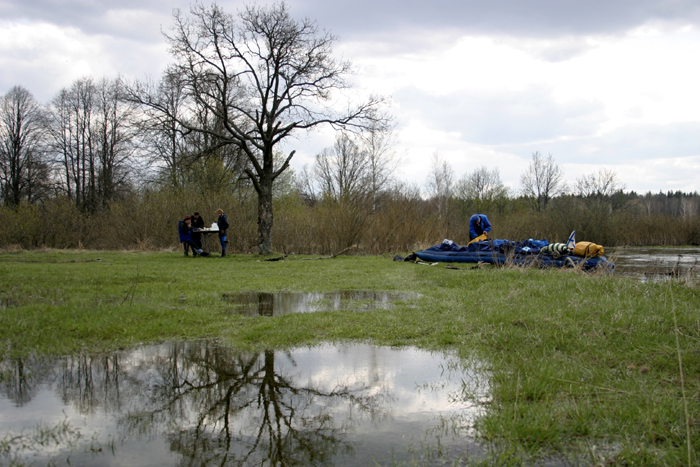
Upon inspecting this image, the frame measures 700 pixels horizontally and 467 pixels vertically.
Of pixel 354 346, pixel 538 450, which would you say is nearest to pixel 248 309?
pixel 354 346

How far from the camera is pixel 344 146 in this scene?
1938 inches

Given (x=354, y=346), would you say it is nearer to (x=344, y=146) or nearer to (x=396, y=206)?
(x=396, y=206)

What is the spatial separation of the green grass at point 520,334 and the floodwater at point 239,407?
36 cm

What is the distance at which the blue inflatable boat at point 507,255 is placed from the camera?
12680 millimetres

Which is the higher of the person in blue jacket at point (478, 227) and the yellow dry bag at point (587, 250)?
the person in blue jacket at point (478, 227)

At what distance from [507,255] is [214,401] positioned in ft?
36.1

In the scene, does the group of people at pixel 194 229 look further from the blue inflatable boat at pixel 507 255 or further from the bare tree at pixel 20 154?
the bare tree at pixel 20 154

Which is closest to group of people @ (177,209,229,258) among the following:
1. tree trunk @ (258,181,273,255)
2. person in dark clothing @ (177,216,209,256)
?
person in dark clothing @ (177,216,209,256)

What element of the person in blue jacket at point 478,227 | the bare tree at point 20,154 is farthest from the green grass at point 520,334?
the bare tree at point 20,154

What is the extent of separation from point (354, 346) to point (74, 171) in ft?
152

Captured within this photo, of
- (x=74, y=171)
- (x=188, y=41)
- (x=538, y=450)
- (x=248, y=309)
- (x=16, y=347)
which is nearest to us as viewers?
(x=538, y=450)

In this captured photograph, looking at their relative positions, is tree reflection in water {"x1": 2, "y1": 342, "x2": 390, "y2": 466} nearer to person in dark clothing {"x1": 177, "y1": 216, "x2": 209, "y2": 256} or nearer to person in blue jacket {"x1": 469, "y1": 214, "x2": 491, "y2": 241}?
person in blue jacket {"x1": 469, "y1": 214, "x2": 491, "y2": 241}

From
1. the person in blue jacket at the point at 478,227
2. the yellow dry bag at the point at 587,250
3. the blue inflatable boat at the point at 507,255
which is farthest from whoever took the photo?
the person in blue jacket at the point at 478,227

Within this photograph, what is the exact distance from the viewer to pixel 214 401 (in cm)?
353
